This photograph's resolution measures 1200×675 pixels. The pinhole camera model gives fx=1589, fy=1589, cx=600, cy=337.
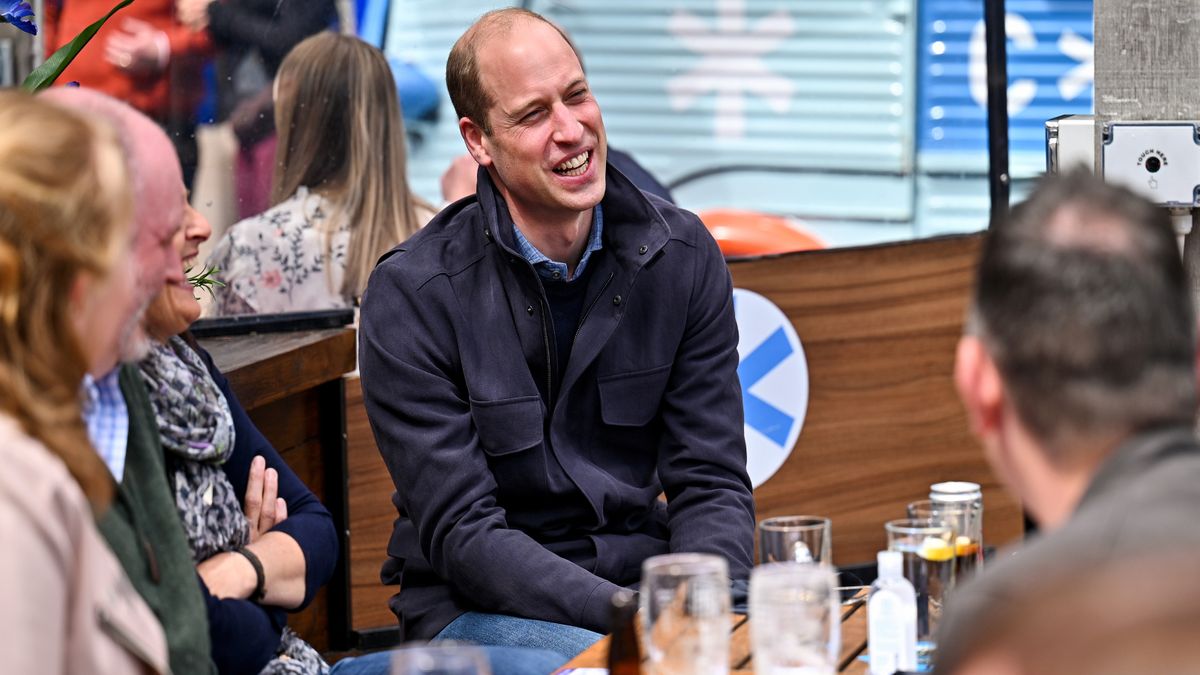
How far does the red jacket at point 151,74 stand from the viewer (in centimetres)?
464

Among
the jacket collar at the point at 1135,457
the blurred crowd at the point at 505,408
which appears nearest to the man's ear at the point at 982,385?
the blurred crowd at the point at 505,408

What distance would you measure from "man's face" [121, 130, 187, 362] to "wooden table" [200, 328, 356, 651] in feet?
4.58

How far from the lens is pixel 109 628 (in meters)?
1.54

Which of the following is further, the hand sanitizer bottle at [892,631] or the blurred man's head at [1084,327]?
the hand sanitizer bottle at [892,631]

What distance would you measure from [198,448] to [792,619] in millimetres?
984

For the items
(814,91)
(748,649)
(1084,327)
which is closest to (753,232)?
(814,91)

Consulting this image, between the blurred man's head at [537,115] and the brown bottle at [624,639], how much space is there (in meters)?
1.27

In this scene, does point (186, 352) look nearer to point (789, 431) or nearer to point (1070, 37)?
point (789, 431)

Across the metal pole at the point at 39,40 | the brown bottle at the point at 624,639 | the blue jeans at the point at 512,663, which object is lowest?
the blue jeans at the point at 512,663

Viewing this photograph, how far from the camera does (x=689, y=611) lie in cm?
165

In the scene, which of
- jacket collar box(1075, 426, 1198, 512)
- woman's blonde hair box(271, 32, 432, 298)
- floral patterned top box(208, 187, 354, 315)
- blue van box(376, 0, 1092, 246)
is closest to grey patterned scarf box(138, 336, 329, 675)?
jacket collar box(1075, 426, 1198, 512)

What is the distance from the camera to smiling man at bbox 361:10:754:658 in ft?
8.98

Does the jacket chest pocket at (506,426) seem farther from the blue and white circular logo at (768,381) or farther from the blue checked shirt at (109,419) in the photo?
the blue and white circular logo at (768,381)

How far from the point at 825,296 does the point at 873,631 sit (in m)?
2.87
